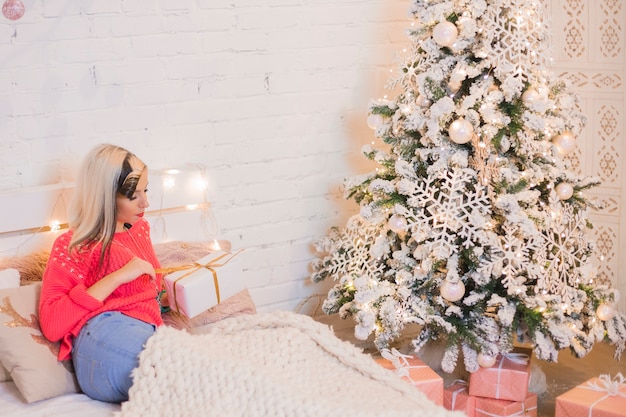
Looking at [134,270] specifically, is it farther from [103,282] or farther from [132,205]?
[132,205]

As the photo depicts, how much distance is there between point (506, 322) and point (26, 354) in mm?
1407

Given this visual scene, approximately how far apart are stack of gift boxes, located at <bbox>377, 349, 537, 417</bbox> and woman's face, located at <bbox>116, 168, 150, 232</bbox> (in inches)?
35.1

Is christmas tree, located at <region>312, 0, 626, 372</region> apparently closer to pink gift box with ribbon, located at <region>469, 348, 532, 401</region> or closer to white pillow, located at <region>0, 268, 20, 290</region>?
pink gift box with ribbon, located at <region>469, 348, 532, 401</region>

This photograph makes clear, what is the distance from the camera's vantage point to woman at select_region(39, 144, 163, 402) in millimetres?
2023

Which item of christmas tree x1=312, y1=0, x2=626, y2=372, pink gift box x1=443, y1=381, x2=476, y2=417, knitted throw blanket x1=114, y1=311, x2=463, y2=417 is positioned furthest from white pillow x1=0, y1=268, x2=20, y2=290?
pink gift box x1=443, y1=381, x2=476, y2=417

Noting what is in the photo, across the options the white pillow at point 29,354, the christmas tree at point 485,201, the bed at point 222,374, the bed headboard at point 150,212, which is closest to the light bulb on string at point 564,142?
the christmas tree at point 485,201

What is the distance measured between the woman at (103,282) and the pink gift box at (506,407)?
108 cm

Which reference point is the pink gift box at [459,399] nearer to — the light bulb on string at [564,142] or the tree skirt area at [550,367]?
the tree skirt area at [550,367]

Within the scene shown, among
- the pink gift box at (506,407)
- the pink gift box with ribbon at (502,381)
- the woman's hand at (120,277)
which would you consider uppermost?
the woman's hand at (120,277)

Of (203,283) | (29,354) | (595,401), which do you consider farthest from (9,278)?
(595,401)

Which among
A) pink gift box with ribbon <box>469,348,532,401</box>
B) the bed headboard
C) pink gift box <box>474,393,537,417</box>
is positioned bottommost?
pink gift box <box>474,393,537,417</box>

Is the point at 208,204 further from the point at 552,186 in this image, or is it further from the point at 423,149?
the point at 552,186

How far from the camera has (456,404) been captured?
261 centimetres

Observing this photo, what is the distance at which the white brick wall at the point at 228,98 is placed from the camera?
101 inches
